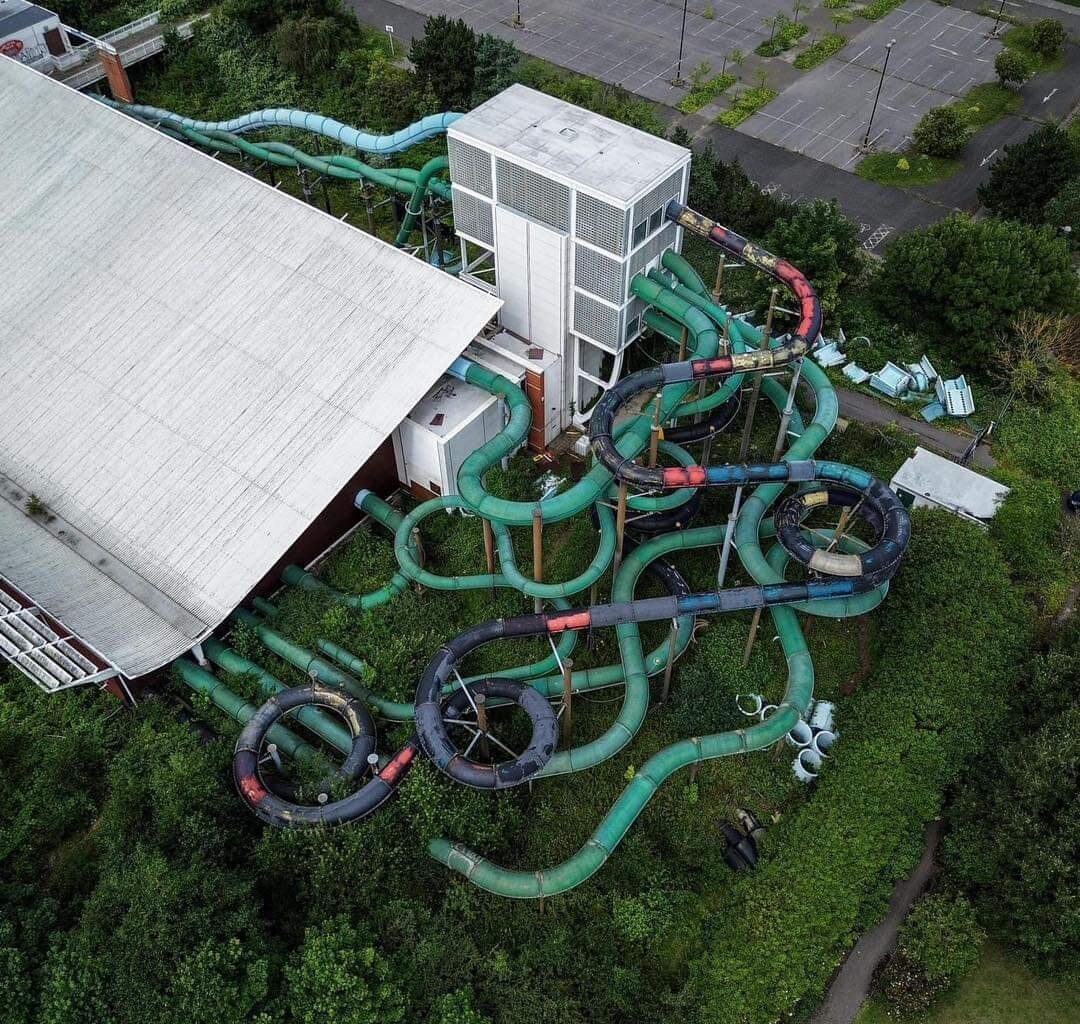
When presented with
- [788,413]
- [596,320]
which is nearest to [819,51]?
[596,320]

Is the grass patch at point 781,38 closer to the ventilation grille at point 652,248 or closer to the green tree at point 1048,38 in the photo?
the green tree at point 1048,38

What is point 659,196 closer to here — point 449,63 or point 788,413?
point 788,413

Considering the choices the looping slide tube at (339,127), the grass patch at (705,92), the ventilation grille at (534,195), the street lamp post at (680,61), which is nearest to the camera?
the ventilation grille at (534,195)

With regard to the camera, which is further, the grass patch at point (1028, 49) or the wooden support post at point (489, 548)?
the grass patch at point (1028, 49)

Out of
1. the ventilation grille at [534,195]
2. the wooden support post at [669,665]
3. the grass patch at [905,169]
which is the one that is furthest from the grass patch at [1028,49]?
the wooden support post at [669,665]

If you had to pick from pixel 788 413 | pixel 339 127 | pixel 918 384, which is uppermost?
pixel 339 127
